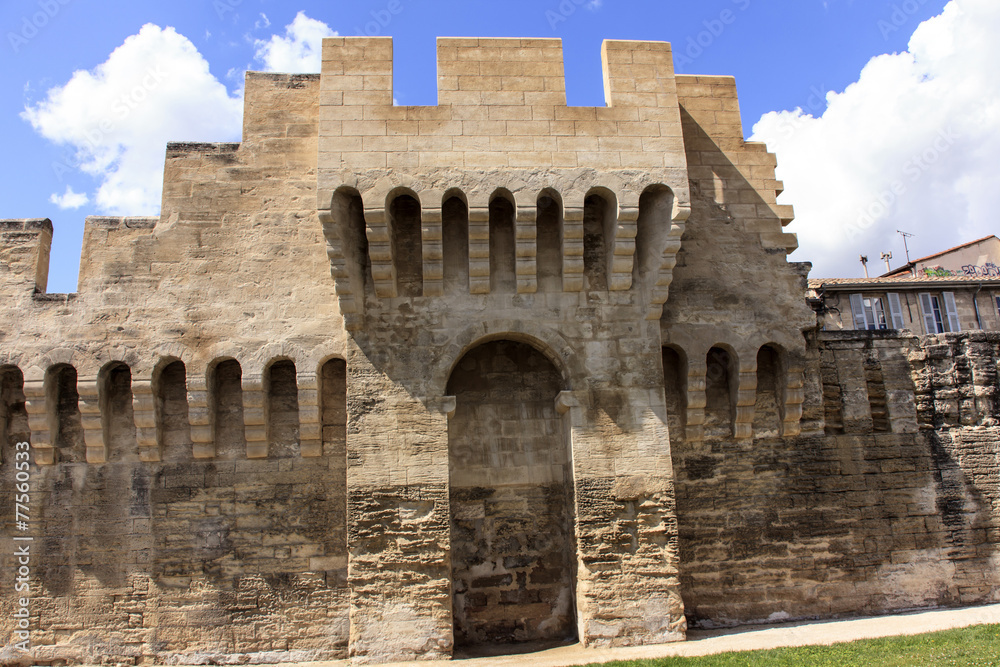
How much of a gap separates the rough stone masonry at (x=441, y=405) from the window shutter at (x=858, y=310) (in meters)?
9.92

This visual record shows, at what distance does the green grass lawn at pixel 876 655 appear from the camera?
548 centimetres

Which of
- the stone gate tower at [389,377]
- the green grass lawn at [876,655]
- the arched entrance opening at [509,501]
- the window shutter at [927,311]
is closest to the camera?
the green grass lawn at [876,655]

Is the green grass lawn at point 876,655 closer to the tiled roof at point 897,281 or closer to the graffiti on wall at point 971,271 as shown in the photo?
the tiled roof at point 897,281

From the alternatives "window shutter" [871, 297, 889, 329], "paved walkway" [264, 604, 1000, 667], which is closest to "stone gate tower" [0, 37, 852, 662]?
"paved walkway" [264, 604, 1000, 667]

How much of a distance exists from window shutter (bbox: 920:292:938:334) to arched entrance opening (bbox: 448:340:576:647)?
14.3 m

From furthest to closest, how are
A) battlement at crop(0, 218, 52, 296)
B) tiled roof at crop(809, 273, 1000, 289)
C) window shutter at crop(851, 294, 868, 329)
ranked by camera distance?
window shutter at crop(851, 294, 868, 329) < tiled roof at crop(809, 273, 1000, 289) < battlement at crop(0, 218, 52, 296)

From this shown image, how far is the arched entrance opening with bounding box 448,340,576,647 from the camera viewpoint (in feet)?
23.2

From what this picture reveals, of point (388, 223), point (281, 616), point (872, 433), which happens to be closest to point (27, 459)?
point (281, 616)

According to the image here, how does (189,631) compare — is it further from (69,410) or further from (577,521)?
(577,521)

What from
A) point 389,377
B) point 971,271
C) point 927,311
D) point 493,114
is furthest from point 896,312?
point 389,377

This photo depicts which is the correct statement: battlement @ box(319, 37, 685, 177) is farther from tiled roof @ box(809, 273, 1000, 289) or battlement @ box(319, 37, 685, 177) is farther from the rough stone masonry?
tiled roof @ box(809, 273, 1000, 289)

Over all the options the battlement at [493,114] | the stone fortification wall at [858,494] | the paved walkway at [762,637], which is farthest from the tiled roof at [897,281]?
the battlement at [493,114]

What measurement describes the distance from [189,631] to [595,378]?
16.6 feet

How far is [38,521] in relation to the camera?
7.01 metres
